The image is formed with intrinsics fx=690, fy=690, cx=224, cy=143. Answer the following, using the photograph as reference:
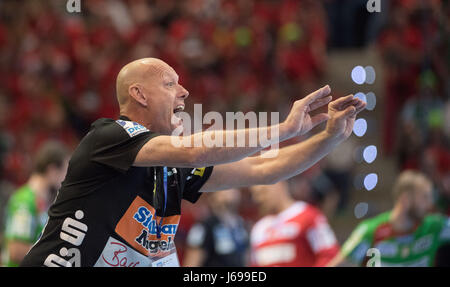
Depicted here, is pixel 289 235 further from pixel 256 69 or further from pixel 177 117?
pixel 256 69

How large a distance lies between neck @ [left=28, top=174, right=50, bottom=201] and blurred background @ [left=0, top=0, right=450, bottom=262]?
1.77 meters

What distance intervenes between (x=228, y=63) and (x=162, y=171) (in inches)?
274

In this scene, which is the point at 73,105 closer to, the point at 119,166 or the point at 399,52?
the point at 399,52

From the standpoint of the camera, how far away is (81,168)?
314cm

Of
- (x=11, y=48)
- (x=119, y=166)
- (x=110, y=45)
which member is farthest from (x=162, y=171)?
(x=11, y=48)

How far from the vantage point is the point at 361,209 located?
714 cm

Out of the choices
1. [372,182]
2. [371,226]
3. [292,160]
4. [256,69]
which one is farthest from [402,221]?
[256,69]

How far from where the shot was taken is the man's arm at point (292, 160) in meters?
3.34

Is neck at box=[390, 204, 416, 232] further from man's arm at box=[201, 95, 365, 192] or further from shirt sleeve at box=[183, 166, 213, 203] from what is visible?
shirt sleeve at box=[183, 166, 213, 203]

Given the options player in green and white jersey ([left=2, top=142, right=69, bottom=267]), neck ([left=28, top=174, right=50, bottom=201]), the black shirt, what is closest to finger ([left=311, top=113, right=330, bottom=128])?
the black shirt

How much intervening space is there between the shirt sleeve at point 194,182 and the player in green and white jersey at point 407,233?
2054mm

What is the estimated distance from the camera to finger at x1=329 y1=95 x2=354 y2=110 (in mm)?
3281

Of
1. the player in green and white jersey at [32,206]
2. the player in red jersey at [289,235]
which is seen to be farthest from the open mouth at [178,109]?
the player in red jersey at [289,235]
